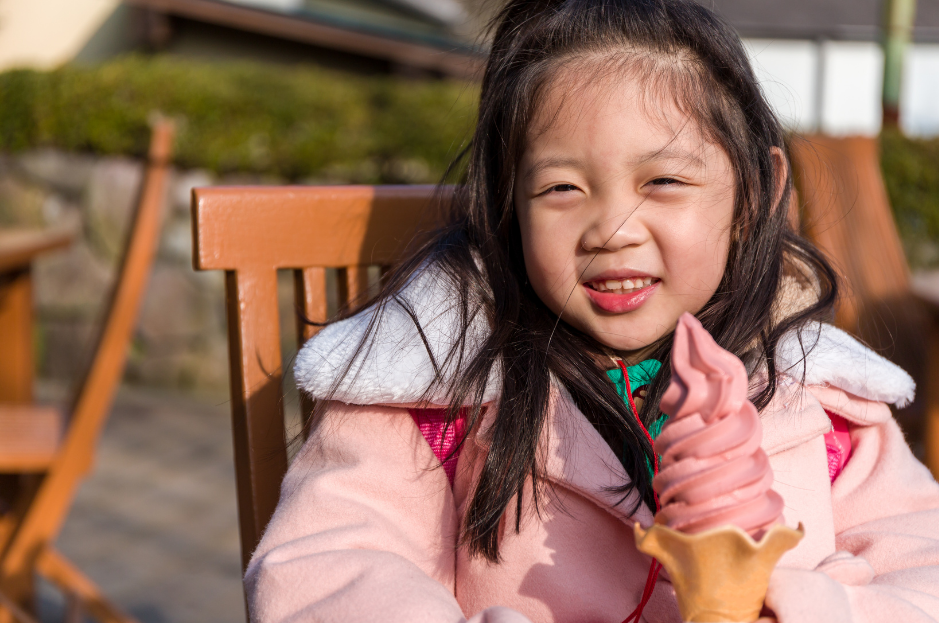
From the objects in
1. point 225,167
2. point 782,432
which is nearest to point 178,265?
point 225,167

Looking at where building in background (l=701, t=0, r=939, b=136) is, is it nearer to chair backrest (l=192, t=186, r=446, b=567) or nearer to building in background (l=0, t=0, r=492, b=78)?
building in background (l=0, t=0, r=492, b=78)

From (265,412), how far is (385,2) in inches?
373

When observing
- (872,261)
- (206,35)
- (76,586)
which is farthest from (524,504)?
(206,35)

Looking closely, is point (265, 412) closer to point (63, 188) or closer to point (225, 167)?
point (225, 167)

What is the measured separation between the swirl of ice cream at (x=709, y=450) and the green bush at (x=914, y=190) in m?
4.37

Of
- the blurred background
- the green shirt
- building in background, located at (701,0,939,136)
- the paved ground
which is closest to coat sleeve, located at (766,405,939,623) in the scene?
the green shirt

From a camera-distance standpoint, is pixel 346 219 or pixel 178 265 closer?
pixel 346 219

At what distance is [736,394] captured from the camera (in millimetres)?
A: 816

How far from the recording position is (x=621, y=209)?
44.3 inches

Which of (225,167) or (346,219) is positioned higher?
(346,219)

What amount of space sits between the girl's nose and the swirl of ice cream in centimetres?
30

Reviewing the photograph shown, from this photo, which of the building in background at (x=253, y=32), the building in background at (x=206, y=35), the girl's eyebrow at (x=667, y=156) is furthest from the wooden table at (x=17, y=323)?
the building in background at (x=206, y=35)

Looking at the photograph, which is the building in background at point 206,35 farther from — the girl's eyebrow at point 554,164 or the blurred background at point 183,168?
the girl's eyebrow at point 554,164

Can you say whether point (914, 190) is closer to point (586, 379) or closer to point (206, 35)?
point (586, 379)
